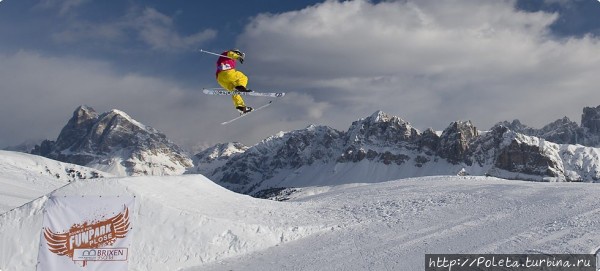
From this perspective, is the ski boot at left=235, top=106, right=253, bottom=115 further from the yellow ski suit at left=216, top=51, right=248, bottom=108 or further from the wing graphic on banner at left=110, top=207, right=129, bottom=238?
the wing graphic on banner at left=110, top=207, right=129, bottom=238

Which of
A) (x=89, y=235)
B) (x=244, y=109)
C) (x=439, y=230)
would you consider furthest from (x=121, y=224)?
(x=439, y=230)

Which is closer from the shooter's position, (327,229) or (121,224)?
(121,224)

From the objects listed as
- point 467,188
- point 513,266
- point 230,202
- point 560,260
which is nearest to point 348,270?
point 513,266

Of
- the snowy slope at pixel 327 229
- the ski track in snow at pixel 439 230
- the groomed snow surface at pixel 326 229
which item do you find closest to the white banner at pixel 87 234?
the groomed snow surface at pixel 326 229

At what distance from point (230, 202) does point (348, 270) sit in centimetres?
1609

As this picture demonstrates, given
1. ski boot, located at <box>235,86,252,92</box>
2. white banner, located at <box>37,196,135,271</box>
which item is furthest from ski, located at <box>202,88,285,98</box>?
white banner, located at <box>37,196,135,271</box>

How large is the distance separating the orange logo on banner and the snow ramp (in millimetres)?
2674

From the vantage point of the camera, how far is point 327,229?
27.8 meters

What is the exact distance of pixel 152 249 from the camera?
81.5 feet

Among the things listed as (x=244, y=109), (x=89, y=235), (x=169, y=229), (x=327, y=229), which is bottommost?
(x=327, y=229)

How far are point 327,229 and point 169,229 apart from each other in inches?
356

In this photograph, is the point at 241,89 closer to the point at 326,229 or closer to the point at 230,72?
the point at 230,72

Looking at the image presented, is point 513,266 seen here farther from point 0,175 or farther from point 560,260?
point 0,175

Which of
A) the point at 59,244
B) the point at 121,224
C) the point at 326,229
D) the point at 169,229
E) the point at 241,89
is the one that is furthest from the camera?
the point at 326,229
